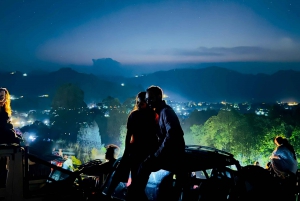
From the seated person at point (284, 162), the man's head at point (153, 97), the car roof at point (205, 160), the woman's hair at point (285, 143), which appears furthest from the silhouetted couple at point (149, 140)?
the woman's hair at point (285, 143)

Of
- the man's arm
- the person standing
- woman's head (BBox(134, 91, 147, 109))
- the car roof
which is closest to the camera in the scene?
the man's arm

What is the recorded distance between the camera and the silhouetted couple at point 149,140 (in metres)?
4.22

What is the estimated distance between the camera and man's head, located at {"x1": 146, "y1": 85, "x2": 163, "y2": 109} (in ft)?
15.0

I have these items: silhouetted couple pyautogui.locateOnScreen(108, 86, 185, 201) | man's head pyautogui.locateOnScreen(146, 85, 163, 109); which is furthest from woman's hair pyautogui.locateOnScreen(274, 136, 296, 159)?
man's head pyautogui.locateOnScreen(146, 85, 163, 109)

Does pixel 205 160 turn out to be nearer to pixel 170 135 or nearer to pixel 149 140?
pixel 170 135

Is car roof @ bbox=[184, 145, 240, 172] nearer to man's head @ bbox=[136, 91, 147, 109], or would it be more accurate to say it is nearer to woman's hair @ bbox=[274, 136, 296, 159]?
man's head @ bbox=[136, 91, 147, 109]

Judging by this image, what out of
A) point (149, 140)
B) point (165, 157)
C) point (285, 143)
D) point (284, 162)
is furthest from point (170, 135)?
point (285, 143)

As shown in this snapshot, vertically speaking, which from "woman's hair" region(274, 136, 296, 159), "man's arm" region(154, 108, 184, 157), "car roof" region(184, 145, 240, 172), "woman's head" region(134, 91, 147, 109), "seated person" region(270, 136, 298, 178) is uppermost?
"woman's head" region(134, 91, 147, 109)

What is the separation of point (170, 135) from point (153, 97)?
777 millimetres

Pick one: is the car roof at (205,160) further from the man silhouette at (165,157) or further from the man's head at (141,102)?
the man's head at (141,102)

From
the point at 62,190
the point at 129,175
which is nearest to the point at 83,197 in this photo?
the point at 62,190

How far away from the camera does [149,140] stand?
4672mm

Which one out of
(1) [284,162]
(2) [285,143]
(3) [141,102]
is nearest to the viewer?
(3) [141,102]

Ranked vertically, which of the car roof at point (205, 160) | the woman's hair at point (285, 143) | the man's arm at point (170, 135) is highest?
the man's arm at point (170, 135)
